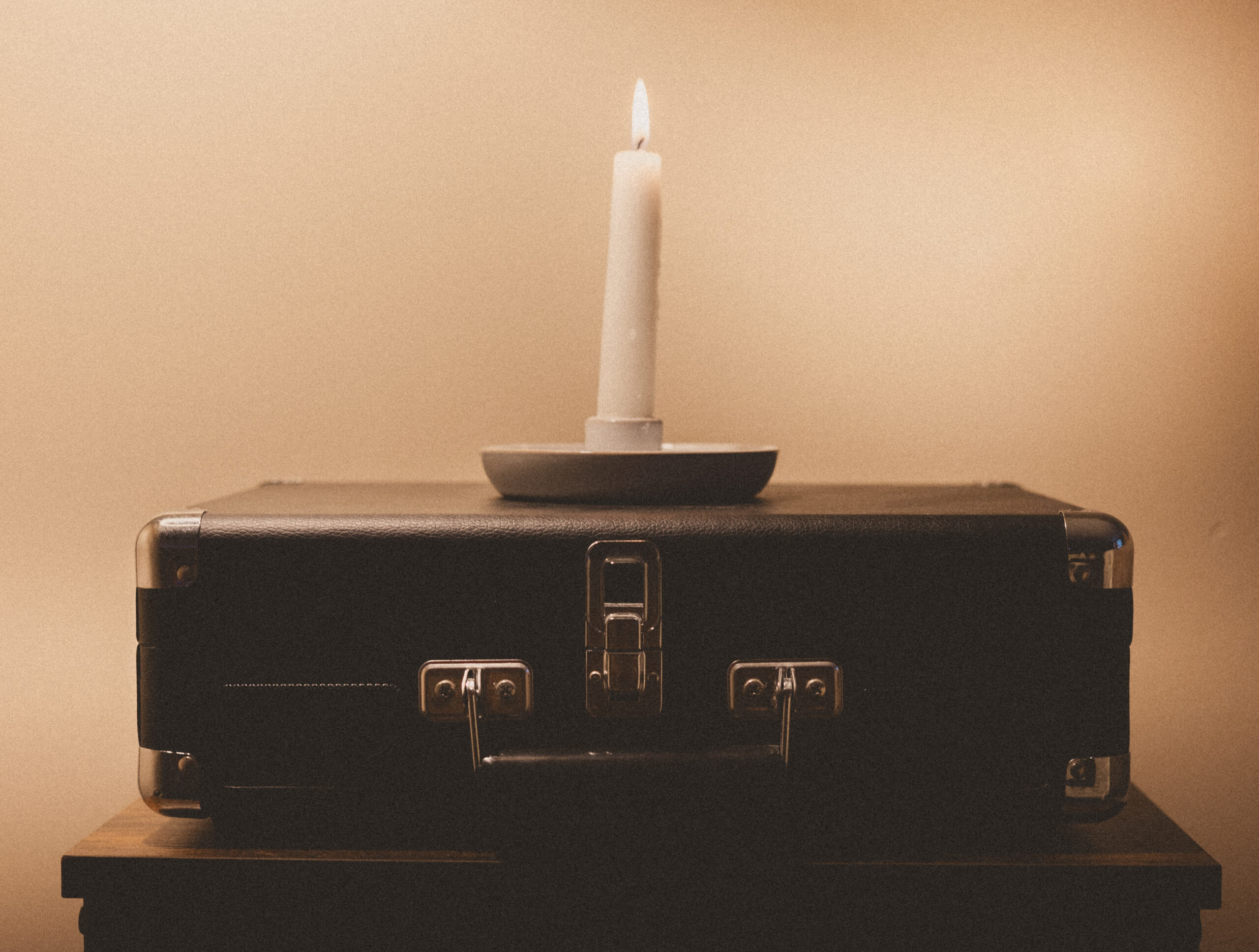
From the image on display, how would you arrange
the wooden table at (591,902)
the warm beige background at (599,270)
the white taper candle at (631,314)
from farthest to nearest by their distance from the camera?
1. the warm beige background at (599,270)
2. the white taper candle at (631,314)
3. the wooden table at (591,902)

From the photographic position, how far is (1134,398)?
2.81 feet

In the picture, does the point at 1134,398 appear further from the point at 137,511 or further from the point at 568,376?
the point at 137,511

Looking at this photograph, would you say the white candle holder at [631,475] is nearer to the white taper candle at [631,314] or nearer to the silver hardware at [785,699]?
the white taper candle at [631,314]

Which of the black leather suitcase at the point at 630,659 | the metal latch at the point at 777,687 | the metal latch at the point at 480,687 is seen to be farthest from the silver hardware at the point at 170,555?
the metal latch at the point at 777,687

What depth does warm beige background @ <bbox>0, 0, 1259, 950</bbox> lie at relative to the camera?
845 millimetres

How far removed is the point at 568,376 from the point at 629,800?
1.39 ft

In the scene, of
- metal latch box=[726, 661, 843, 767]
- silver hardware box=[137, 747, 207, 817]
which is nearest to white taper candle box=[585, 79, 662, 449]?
metal latch box=[726, 661, 843, 767]

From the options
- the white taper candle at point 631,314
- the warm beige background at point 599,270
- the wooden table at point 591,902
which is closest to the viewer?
the wooden table at point 591,902

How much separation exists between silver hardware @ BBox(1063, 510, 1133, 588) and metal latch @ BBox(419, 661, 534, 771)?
29cm

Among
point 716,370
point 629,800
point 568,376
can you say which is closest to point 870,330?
point 716,370

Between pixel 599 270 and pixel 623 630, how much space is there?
1.29ft

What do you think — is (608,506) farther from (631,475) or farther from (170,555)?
(170,555)

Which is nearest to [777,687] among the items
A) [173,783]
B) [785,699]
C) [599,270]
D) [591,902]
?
[785,699]

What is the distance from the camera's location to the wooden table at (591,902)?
52cm
